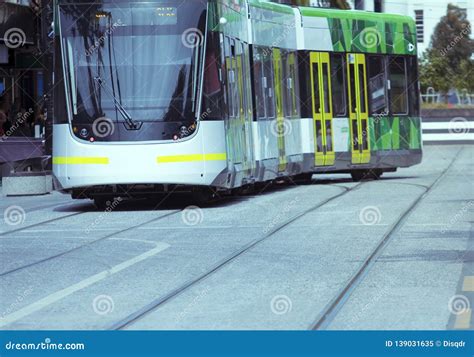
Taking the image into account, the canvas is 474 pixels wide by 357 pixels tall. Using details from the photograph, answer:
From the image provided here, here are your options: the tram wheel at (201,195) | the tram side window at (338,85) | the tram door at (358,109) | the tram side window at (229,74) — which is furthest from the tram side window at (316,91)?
the tram wheel at (201,195)

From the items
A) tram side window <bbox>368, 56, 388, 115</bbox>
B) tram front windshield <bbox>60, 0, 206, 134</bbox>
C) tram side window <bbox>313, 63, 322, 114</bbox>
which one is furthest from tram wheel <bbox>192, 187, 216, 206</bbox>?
tram side window <bbox>368, 56, 388, 115</bbox>

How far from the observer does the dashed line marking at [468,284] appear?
11387 millimetres

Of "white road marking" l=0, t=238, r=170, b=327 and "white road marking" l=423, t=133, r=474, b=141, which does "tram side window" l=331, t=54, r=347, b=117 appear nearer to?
"white road marking" l=0, t=238, r=170, b=327

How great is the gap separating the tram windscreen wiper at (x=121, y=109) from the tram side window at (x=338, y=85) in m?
8.41

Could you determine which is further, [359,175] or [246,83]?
[359,175]

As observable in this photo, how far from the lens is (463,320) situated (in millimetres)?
9680

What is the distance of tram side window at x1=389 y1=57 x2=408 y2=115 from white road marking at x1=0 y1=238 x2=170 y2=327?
14799 millimetres

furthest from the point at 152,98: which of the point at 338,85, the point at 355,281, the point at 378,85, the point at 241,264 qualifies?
the point at 378,85

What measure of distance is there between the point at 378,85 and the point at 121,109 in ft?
32.4

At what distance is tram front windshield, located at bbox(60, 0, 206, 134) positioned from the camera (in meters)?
20.3

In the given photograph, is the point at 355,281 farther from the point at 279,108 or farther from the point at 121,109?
the point at 279,108

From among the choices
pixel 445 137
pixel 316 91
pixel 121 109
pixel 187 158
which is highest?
pixel 121 109

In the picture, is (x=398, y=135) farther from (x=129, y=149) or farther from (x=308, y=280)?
(x=308, y=280)
